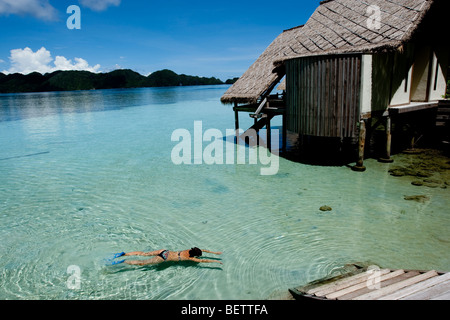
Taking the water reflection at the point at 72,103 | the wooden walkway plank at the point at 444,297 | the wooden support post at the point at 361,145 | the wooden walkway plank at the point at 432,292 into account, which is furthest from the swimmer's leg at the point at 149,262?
the water reflection at the point at 72,103

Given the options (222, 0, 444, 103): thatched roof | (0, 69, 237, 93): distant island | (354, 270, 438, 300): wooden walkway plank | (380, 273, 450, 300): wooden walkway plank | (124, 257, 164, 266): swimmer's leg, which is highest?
(0, 69, 237, 93): distant island

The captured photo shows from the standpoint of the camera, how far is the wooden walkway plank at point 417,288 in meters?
3.24

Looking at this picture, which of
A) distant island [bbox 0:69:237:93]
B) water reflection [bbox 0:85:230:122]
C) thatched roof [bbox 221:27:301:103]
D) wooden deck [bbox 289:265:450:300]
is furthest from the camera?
distant island [bbox 0:69:237:93]

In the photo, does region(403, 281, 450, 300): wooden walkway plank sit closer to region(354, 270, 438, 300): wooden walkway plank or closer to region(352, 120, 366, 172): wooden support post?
region(354, 270, 438, 300): wooden walkway plank

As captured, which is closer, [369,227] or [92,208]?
[369,227]

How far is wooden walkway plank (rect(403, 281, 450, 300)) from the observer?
3023 millimetres

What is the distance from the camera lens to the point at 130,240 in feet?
20.9

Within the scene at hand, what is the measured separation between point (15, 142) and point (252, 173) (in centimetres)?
1617

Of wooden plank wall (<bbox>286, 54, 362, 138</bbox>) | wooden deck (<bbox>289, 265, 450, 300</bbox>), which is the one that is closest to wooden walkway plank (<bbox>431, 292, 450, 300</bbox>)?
wooden deck (<bbox>289, 265, 450, 300</bbox>)

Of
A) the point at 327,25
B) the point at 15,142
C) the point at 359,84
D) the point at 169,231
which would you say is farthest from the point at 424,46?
the point at 15,142

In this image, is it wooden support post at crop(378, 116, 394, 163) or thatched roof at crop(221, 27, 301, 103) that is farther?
thatched roof at crop(221, 27, 301, 103)

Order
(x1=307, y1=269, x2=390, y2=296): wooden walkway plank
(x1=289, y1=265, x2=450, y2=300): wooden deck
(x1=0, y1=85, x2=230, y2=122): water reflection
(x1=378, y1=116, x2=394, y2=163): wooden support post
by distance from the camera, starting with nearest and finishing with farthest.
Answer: (x1=289, y1=265, x2=450, y2=300): wooden deck < (x1=307, y1=269, x2=390, y2=296): wooden walkway plank < (x1=378, y1=116, x2=394, y2=163): wooden support post < (x1=0, y1=85, x2=230, y2=122): water reflection

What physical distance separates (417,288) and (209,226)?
4324mm
